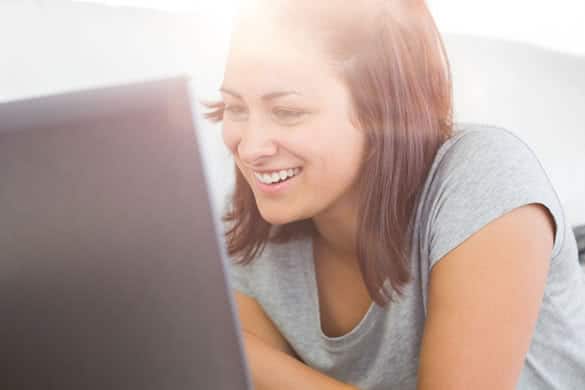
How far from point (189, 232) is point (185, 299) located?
41 millimetres

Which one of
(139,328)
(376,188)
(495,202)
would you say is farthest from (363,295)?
(139,328)

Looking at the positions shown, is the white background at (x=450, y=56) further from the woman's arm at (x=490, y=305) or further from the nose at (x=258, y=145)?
the woman's arm at (x=490, y=305)

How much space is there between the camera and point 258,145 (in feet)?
2.52

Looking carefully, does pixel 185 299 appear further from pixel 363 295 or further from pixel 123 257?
pixel 363 295

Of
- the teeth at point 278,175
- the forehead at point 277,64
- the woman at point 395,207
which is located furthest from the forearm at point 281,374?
the forehead at point 277,64

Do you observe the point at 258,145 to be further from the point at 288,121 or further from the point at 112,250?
the point at 112,250

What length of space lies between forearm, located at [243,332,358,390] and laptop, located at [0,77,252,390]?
16.5 inches

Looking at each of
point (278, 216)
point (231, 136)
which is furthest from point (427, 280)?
point (231, 136)

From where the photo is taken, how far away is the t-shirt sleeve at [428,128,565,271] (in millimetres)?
689

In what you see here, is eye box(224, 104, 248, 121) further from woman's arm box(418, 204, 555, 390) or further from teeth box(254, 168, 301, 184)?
woman's arm box(418, 204, 555, 390)

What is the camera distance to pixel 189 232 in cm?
30

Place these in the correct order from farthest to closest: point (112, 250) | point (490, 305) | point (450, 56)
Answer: point (450, 56), point (490, 305), point (112, 250)

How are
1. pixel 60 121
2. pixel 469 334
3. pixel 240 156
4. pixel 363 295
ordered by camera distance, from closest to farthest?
pixel 60 121 → pixel 469 334 → pixel 240 156 → pixel 363 295

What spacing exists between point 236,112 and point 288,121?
83 mm
